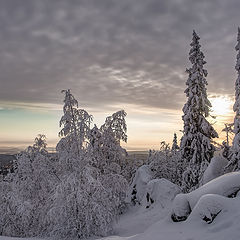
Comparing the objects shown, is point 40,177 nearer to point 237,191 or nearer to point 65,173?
point 65,173

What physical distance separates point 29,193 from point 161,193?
12.5m

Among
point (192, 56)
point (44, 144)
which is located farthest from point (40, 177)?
point (192, 56)

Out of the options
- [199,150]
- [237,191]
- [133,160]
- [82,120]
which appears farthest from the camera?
[133,160]

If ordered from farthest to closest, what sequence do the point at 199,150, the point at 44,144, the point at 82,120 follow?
the point at 199,150 < the point at 44,144 < the point at 82,120

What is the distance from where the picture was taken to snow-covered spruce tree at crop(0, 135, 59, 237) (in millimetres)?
19188

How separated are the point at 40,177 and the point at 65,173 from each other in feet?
11.1

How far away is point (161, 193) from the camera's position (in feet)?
89.1

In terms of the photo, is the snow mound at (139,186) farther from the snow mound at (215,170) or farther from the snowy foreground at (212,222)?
the snowy foreground at (212,222)

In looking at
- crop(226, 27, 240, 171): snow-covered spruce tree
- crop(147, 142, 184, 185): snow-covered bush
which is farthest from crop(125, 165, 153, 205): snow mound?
crop(226, 27, 240, 171): snow-covered spruce tree

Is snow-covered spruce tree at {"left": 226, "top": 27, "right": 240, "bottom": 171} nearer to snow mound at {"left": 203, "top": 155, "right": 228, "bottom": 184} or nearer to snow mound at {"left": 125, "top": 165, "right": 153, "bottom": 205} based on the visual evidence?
snow mound at {"left": 203, "top": 155, "right": 228, "bottom": 184}

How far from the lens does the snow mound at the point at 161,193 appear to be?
2654cm

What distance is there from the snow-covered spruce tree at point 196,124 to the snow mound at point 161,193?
1479 mm

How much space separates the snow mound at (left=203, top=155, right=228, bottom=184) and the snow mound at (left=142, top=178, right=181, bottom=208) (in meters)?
7.41

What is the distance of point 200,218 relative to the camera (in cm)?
1062
